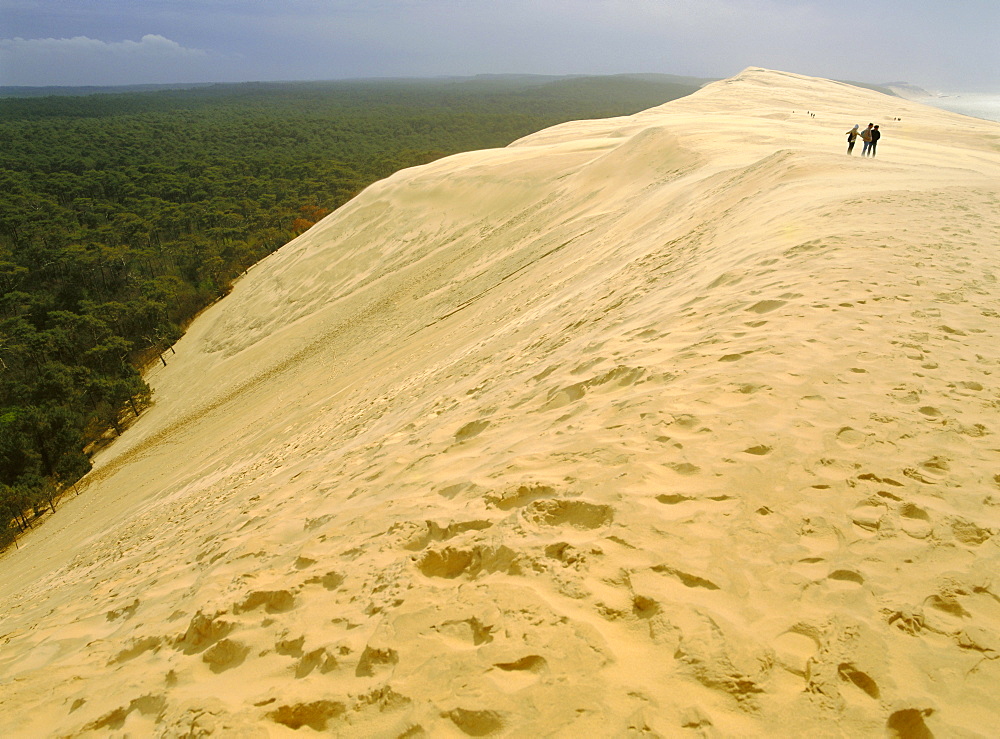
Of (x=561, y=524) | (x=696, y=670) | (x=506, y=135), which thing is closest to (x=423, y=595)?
(x=561, y=524)

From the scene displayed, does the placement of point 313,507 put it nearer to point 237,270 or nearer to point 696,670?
point 696,670

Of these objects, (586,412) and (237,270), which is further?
(237,270)

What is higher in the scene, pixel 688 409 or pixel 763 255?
pixel 763 255

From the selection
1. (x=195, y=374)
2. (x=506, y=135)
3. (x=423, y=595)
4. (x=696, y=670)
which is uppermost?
(x=506, y=135)

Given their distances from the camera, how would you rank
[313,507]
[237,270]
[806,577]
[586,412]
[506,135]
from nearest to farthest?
[806,577] → [586,412] → [313,507] → [237,270] → [506,135]

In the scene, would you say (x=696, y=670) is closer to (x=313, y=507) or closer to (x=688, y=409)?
(x=688, y=409)

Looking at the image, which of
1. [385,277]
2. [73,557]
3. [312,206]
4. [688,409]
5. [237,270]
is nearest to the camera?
[688,409]
